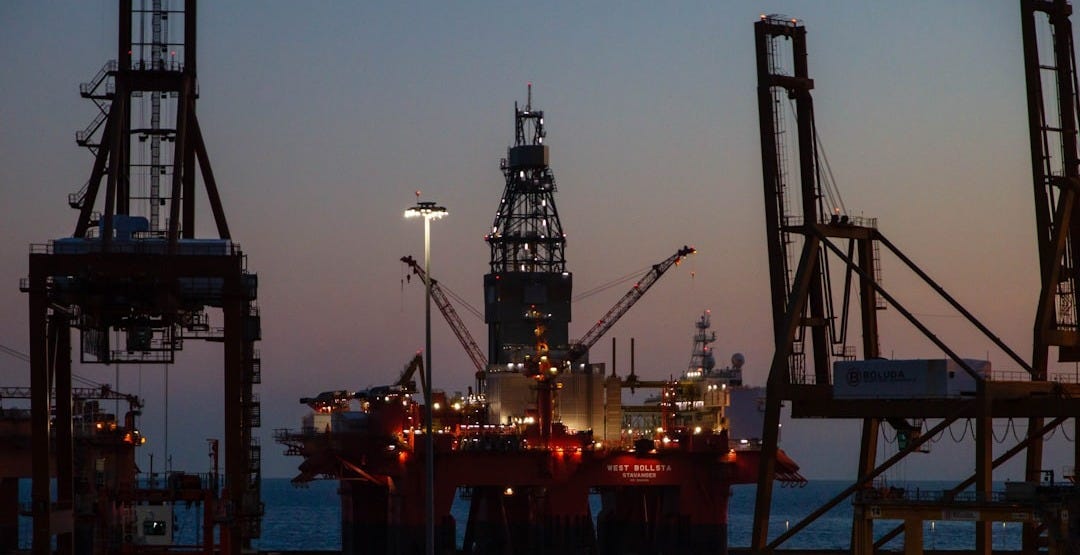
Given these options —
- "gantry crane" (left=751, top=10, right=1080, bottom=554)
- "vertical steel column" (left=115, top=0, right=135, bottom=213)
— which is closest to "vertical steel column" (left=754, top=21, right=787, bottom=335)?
"gantry crane" (left=751, top=10, right=1080, bottom=554)

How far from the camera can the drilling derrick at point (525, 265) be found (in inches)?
4818

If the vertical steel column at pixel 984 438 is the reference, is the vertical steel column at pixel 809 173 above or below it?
above

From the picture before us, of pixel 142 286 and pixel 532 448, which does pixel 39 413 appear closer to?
pixel 142 286

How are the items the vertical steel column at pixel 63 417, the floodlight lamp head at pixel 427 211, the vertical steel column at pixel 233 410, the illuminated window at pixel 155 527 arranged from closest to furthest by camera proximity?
the floodlight lamp head at pixel 427 211 → the vertical steel column at pixel 63 417 → the vertical steel column at pixel 233 410 → the illuminated window at pixel 155 527

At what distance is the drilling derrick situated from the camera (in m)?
122

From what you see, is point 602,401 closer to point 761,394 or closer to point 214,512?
point 761,394

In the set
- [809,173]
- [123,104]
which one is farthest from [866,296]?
[123,104]

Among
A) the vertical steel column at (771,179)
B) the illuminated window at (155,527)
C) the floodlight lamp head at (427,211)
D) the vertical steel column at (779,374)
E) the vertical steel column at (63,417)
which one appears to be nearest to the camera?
the floodlight lamp head at (427,211)

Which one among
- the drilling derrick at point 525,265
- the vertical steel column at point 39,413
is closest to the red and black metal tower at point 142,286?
the vertical steel column at point 39,413

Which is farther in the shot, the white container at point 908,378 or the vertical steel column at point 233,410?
the vertical steel column at point 233,410

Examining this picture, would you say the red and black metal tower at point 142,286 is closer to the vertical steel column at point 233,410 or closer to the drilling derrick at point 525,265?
the vertical steel column at point 233,410

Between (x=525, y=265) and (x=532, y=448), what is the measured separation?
2170cm

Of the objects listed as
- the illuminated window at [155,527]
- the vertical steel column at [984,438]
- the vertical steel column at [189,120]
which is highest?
the vertical steel column at [189,120]

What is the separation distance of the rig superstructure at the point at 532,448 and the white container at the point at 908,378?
111ft
